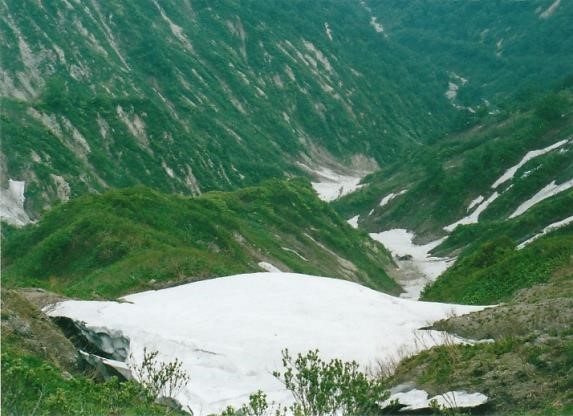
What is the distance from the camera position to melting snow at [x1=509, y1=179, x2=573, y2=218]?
9494cm

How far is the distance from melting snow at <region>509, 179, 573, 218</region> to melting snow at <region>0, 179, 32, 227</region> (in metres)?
55.1

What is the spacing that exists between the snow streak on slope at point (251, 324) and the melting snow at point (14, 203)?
5453 cm

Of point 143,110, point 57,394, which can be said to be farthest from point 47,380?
point 143,110

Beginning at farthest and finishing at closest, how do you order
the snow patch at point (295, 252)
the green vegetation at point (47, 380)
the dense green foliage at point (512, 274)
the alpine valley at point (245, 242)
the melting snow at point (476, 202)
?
the melting snow at point (476, 202) < the snow patch at point (295, 252) < the dense green foliage at point (512, 274) < the alpine valley at point (245, 242) < the green vegetation at point (47, 380)

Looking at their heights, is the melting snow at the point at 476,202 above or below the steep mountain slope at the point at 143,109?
below

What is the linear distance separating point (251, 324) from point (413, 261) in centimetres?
7215

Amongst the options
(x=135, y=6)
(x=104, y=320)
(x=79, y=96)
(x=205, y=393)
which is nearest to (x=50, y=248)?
(x=104, y=320)

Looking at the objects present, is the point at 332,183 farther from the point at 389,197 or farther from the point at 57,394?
the point at 57,394

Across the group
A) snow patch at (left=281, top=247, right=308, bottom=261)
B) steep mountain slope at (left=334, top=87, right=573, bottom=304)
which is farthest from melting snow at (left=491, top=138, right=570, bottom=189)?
snow patch at (left=281, top=247, right=308, bottom=261)

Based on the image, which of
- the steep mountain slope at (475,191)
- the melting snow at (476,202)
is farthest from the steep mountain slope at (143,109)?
the melting snow at (476,202)

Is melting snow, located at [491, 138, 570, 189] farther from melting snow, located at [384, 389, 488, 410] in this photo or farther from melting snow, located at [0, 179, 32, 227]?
melting snow, located at [384, 389, 488, 410]

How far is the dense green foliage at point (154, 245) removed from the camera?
38.2 m

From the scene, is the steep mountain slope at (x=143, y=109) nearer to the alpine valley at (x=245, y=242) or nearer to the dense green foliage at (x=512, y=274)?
the alpine valley at (x=245, y=242)

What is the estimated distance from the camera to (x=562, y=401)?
50.5 ft
